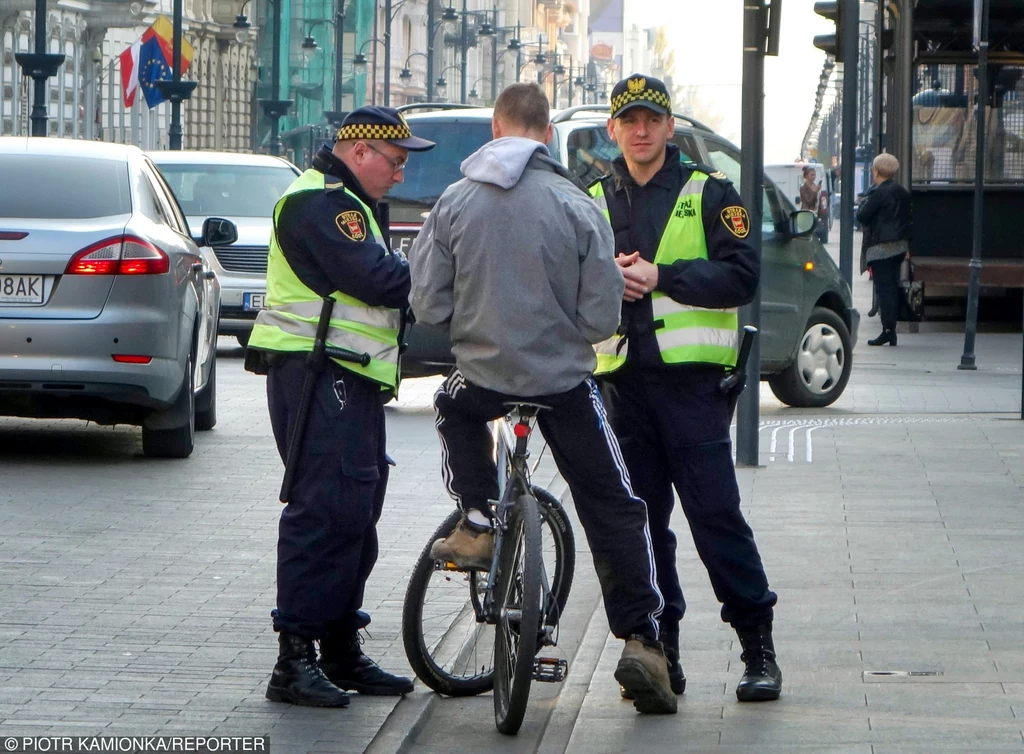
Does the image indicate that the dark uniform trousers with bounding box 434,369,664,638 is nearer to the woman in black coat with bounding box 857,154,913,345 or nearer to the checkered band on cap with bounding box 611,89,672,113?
the checkered band on cap with bounding box 611,89,672,113

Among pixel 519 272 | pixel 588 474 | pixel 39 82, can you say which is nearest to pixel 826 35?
pixel 39 82

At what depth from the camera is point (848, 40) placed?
17.2m

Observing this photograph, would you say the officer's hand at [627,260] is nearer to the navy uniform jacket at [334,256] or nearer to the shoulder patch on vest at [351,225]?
the navy uniform jacket at [334,256]

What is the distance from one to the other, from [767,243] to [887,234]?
23.1ft

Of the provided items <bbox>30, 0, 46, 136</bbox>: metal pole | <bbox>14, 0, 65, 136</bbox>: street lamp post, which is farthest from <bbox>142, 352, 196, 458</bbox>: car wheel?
<bbox>30, 0, 46, 136</bbox>: metal pole

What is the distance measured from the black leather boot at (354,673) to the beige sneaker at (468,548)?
436mm

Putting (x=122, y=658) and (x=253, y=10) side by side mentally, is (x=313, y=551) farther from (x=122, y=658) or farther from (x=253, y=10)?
(x=253, y=10)

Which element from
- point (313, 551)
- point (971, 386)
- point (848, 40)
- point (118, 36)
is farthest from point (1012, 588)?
point (118, 36)

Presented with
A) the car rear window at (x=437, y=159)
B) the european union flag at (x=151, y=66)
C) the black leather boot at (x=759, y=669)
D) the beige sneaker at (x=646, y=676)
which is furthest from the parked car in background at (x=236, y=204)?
the european union flag at (x=151, y=66)

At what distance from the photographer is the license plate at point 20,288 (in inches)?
396

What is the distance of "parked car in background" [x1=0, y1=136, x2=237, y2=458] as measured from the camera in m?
10.1

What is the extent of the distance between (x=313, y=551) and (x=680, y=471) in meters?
1.05

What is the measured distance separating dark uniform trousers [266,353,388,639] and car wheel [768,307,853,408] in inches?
340

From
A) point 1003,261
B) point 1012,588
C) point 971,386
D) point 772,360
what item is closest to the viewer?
point 1012,588
